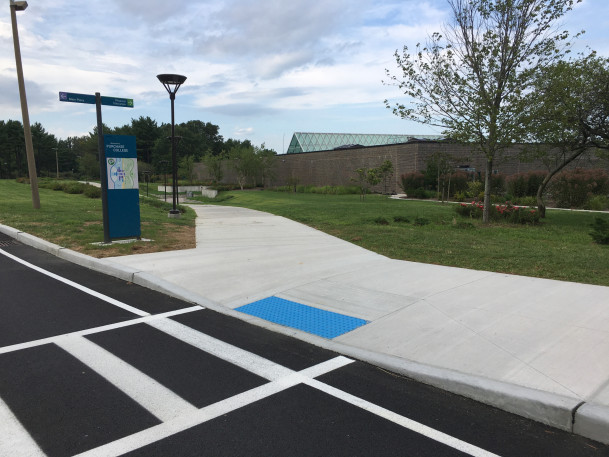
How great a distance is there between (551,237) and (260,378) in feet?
34.1

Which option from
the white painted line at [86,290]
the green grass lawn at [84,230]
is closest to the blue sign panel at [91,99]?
the green grass lawn at [84,230]

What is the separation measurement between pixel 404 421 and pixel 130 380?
7.50 feet

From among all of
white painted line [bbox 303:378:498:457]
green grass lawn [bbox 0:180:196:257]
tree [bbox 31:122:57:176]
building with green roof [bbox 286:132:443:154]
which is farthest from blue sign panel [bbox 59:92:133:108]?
tree [bbox 31:122:57:176]

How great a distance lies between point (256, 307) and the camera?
5.78m

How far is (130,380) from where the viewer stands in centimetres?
375

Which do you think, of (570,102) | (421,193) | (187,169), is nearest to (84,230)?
(570,102)

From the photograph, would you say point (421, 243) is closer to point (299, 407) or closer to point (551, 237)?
point (551, 237)

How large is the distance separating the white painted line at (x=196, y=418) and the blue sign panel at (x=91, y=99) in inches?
308

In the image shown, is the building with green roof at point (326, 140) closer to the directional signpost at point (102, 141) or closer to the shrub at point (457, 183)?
the shrub at point (457, 183)

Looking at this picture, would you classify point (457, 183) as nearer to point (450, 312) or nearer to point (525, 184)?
point (525, 184)

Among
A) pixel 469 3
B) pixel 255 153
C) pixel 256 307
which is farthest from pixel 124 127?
pixel 256 307

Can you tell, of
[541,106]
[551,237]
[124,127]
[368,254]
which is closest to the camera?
[368,254]

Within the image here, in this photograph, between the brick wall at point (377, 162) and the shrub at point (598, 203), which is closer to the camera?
the shrub at point (598, 203)

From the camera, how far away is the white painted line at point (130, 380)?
330cm
